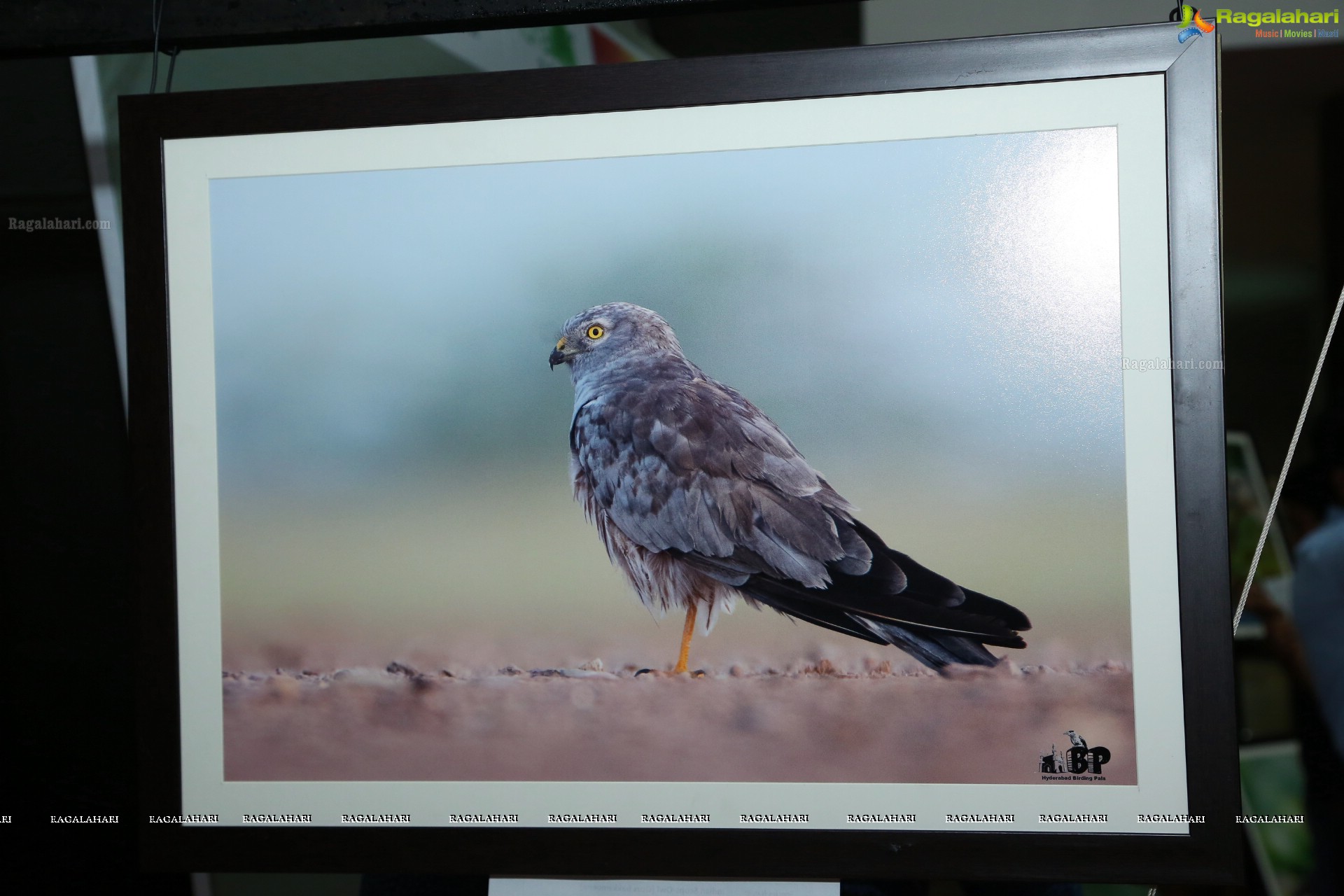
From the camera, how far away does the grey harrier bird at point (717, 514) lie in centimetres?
76

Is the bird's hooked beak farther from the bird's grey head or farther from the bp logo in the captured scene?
the bp logo

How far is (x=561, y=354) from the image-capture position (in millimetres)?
796

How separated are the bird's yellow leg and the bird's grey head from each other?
257 millimetres

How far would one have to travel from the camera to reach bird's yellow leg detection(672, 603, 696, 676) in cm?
77

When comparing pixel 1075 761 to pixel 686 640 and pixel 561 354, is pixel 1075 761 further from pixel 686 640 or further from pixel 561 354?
pixel 561 354

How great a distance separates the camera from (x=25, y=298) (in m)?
1.12

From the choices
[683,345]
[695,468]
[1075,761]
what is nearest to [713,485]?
[695,468]

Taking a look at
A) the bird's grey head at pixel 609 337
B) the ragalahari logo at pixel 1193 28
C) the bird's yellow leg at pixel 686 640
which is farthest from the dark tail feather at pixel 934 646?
the ragalahari logo at pixel 1193 28

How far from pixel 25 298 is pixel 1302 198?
179 cm

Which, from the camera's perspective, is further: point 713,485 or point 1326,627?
point 1326,627

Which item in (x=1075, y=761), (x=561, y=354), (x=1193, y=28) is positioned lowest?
(x=1075, y=761)

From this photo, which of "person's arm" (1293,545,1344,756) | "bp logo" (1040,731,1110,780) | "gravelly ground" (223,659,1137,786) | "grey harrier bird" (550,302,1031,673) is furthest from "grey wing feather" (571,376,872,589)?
"person's arm" (1293,545,1344,756)

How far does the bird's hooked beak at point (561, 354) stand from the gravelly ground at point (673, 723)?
30cm

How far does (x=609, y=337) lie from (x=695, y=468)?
0.16 meters
